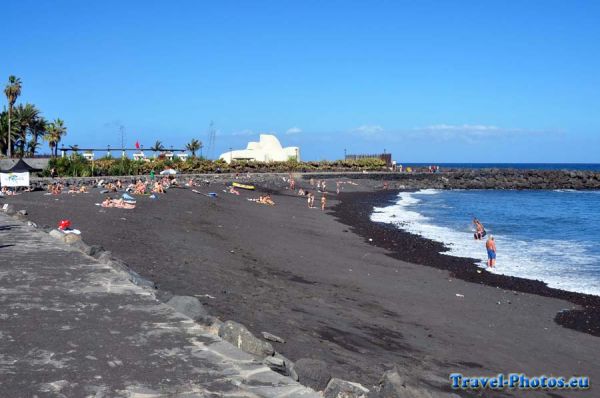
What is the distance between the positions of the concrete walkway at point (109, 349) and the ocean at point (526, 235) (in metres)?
12.7

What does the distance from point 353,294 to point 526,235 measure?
17843 mm

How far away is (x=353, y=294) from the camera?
499 inches

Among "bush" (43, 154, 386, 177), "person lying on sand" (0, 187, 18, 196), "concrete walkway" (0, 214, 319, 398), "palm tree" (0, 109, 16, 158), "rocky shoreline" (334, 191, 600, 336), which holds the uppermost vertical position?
"palm tree" (0, 109, 16, 158)

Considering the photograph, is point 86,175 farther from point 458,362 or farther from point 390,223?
point 458,362

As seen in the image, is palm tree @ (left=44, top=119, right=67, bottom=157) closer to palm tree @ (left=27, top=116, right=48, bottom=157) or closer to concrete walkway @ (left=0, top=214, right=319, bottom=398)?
palm tree @ (left=27, top=116, right=48, bottom=157)

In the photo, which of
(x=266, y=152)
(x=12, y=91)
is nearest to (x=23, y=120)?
(x=12, y=91)

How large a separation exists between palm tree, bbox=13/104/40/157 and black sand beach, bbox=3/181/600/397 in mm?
47840

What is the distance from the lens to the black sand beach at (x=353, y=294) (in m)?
8.56

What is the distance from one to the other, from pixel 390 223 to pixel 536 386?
22.2 meters

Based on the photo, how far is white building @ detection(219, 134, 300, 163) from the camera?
85.6 meters

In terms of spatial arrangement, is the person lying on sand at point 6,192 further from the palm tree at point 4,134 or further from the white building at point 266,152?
the white building at point 266,152

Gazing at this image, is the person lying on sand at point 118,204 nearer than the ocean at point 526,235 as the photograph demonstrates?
No

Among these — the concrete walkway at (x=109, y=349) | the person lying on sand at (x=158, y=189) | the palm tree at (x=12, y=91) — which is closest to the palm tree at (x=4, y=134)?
the palm tree at (x=12, y=91)

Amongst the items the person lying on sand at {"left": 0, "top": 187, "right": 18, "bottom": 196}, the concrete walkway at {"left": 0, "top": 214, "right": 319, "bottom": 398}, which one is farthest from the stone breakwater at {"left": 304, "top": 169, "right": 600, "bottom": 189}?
the concrete walkway at {"left": 0, "top": 214, "right": 319, "bottom": 398}
